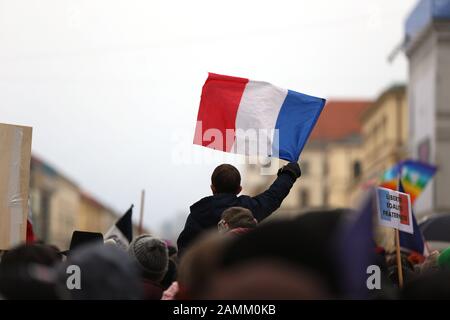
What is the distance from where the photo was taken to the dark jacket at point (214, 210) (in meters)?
8.27

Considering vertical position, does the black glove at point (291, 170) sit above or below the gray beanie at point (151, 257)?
above

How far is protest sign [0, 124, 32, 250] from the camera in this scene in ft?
29.8

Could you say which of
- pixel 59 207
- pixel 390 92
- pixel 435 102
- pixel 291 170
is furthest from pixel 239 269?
pixel 59 207

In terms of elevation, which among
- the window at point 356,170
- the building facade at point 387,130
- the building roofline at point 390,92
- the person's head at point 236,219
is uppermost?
the window at point 356,170

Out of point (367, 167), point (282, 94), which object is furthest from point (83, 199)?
point (282, 94)

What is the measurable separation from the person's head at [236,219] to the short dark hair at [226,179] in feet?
2.25

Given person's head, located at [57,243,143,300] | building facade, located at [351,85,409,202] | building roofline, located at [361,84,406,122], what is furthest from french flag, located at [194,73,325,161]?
building roofline, located at [361,84,406,122]

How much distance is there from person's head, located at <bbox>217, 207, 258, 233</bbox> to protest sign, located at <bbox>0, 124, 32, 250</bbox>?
1.97 m

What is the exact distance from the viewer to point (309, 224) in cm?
317

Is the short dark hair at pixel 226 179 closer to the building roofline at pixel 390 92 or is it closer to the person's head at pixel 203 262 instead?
the person's head at pixel 203 262

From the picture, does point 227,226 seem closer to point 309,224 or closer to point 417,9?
point 309,224

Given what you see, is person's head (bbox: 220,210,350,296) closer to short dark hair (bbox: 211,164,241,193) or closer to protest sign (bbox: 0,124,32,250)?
short dark hair (bbox: 211,164,241,193)

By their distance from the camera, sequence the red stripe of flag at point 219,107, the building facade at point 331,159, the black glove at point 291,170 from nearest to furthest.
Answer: the black glove at point 291,170 → the red stripe of flag at point 219,107 → the building facade at point 331,159

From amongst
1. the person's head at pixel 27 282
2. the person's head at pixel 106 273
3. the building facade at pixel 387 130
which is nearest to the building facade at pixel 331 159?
the building facade at pixel 387 130
